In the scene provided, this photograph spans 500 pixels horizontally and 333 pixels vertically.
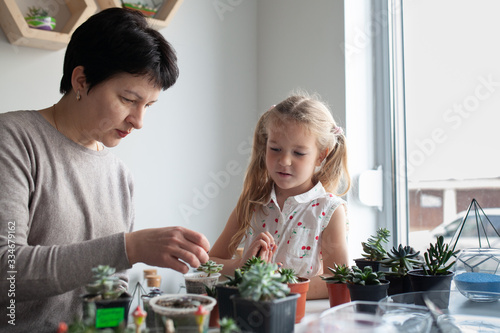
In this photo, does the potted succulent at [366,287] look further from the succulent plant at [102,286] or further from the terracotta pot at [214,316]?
the succulent plant at [102,286]

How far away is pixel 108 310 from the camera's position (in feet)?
2.51

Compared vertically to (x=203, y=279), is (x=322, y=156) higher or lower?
higher

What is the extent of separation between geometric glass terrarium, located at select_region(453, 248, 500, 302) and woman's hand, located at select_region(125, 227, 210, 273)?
616 millimetres

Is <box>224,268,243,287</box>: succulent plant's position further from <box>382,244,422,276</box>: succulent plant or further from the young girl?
the young girl

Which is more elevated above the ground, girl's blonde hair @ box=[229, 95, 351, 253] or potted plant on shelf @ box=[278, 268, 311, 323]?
girl's blonde hair @ box=[229, 95, 351, 253]

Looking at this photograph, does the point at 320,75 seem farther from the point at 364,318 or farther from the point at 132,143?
the point at 364,318

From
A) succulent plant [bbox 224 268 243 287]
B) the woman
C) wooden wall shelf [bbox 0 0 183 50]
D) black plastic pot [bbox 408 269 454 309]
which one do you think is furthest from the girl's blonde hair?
succulent plant [bbox 224 268 243 287]

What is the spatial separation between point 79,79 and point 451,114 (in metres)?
1.50

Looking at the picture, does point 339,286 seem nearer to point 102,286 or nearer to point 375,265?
point 375,265

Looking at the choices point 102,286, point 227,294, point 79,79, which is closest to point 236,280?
point 227,294

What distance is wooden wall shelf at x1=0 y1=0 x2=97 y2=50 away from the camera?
1.81m

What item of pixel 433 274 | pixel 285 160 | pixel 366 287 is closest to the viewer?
pixel 366 287

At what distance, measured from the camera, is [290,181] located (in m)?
1.71

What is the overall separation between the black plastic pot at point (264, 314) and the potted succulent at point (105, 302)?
18cm
